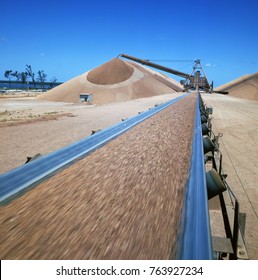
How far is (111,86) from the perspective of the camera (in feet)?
94.5

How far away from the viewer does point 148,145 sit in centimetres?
336

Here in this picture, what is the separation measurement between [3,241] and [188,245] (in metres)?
0.89

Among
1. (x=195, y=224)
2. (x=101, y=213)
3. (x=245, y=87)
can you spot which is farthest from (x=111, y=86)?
(x=245, y=87)

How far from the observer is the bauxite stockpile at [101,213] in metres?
1.25

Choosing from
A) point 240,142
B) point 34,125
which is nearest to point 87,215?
point 34,125

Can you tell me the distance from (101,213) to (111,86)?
1102 inches

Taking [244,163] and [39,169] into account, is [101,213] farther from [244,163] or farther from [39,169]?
[244,163]

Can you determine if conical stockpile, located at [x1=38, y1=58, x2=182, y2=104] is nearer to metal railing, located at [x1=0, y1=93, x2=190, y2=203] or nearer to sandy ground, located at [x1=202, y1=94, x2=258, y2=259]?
sandy ground, located at [x1=202, y1=94, x2=258, y2=259]

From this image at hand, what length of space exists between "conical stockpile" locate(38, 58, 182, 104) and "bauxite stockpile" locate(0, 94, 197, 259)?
24.4 meters

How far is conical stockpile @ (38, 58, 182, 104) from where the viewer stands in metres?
27.6

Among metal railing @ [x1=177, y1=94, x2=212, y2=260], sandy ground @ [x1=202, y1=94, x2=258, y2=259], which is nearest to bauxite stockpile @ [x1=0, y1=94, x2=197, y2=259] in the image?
metal railing @ [x1=177, y1=94, x2=212, y2=260]

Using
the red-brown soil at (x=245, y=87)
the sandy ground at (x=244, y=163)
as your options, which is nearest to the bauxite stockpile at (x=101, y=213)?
the sandy ground at (x=244, y=163)

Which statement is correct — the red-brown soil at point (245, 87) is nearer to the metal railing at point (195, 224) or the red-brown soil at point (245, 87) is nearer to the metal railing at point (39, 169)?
the metal railing at point (39, 169)
